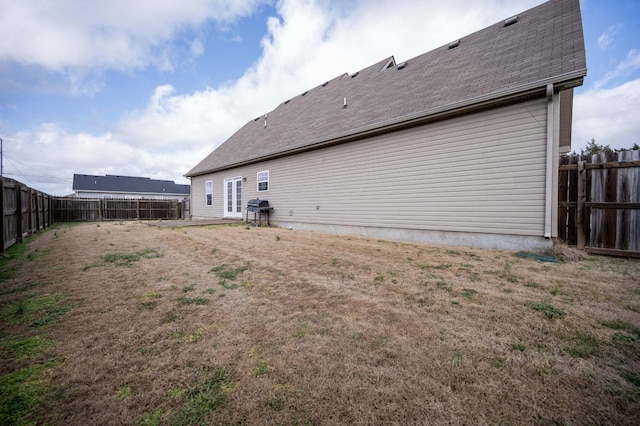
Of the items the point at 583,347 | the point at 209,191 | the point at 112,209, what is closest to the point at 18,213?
the point at 209,191

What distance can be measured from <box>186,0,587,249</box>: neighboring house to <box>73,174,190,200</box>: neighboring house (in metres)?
30.7

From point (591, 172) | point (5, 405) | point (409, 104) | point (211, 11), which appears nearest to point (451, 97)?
point (409, 104)

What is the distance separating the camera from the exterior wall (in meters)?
5.41

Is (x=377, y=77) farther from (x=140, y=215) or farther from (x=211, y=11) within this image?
(x=140, y=215)

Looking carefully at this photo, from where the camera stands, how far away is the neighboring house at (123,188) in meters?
32.2

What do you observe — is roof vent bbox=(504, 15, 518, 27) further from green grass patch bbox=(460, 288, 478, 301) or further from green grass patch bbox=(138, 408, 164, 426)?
green grass patch bbox=(138, 408, 164, 426)

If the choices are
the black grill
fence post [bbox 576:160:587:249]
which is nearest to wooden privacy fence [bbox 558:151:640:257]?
fence post [bbox 576:160:587:249]

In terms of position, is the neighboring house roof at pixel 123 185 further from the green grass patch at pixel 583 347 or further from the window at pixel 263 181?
the green grass patch at pixel 583 347

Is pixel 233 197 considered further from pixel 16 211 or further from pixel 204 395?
pixel 204 395

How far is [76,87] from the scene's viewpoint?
15.0 meters

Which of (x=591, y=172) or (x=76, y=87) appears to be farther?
(x=76, y=87)

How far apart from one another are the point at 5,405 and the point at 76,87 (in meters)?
20.7

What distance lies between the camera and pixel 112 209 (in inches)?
720

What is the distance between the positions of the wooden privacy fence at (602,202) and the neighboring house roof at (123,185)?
1670 inches
